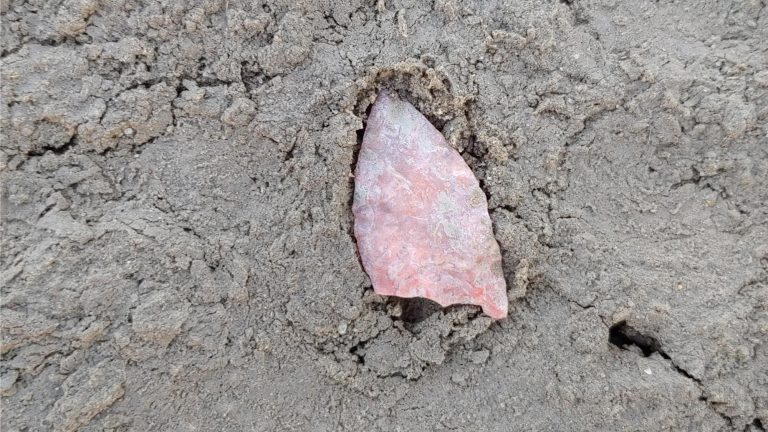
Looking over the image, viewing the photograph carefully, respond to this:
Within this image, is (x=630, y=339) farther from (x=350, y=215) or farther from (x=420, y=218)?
(x=350, y=215)

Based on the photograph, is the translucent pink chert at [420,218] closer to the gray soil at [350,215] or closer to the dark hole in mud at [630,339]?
the gray soil at [350,215]

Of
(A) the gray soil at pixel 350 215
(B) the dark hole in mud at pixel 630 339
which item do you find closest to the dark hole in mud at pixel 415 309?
(A) the gray soil at pixel 350 215

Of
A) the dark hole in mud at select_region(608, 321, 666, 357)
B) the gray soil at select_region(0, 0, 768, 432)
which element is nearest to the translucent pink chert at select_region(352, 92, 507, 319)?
the gray soil at select_region(0, 0, 768, 432)

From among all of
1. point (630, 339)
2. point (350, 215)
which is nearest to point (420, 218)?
point (350, 215)

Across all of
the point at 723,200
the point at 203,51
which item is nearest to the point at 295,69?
the point at 203,51

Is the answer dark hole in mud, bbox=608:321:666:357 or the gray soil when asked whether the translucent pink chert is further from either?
dark hole in mud, bbox=608:321:666:357

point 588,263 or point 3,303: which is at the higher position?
point 588,263

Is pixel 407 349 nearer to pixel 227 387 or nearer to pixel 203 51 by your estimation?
pixel 227 387

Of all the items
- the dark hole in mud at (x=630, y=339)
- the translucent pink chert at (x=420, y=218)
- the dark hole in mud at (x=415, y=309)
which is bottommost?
the dark hole in mud at (x=415, y=309)
